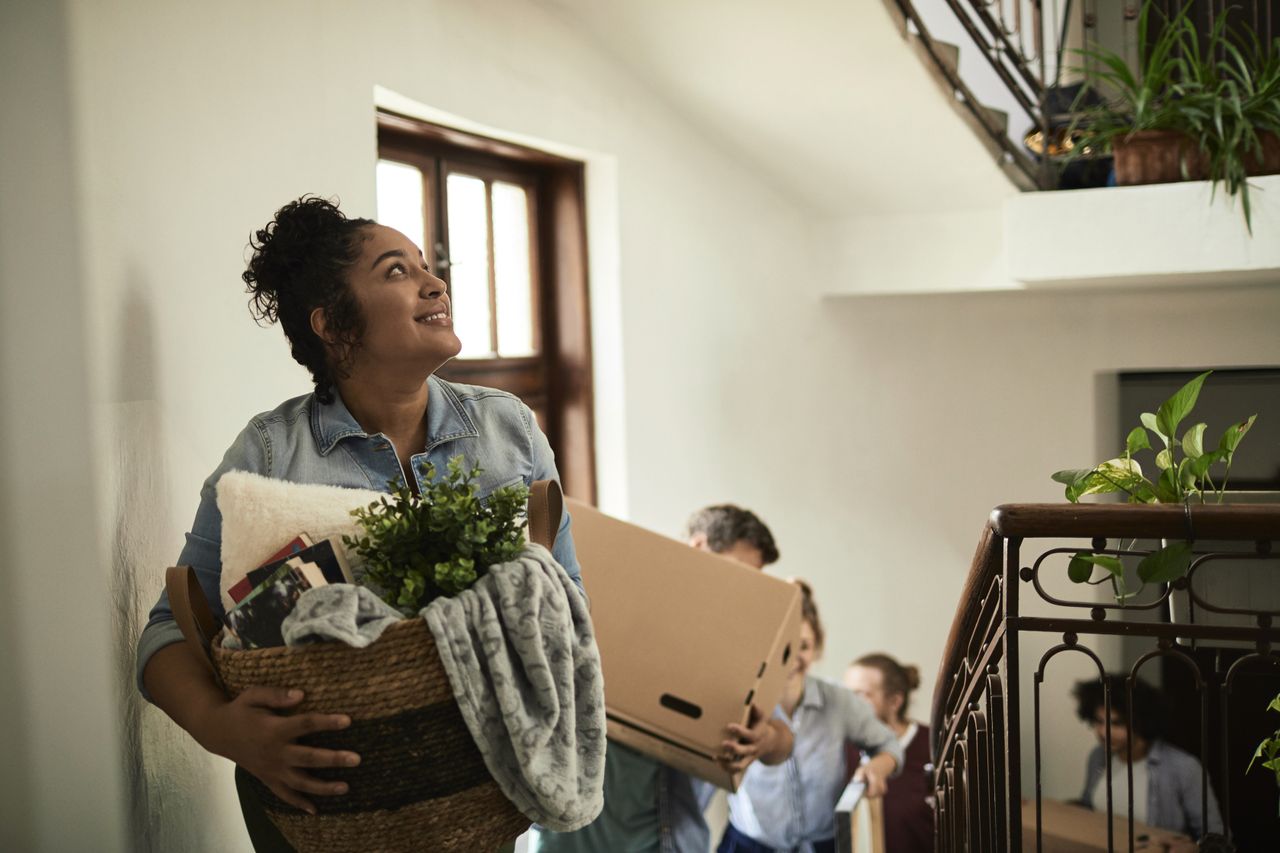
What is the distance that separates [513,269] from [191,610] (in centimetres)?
236

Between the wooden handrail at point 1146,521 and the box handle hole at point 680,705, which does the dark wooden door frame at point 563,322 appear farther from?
the wooden handrail at point 1146,521

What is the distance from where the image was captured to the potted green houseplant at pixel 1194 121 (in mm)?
3344

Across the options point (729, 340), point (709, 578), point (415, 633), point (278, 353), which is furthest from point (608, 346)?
point (415, 633)

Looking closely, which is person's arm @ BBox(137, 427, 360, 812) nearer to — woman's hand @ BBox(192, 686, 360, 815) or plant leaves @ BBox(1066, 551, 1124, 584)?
woman's hand @ BBox(192, 686, 360, 815)

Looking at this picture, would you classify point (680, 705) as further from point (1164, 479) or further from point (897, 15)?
point (897, 15)

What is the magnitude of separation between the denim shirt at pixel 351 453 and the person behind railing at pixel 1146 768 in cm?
237

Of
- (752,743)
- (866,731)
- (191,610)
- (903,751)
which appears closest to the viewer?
(191,610)

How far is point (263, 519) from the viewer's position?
1.39 metres

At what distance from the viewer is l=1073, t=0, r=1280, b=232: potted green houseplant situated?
11.0 feet

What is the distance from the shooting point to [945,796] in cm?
250

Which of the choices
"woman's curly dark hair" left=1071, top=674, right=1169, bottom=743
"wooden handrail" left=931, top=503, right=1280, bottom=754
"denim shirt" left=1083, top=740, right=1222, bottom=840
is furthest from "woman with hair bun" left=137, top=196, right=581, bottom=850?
"woman's curly dark hair" left=1071, top=674, right=1169, bottom=743

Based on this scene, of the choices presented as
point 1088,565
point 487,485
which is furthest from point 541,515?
point 1088,565

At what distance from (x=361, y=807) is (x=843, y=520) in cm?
372

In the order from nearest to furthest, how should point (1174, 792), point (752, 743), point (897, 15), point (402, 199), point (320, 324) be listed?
point (320, 324)
point (752, 743)
point (402, 199)
point (897, 15)
point (1174, 792)
